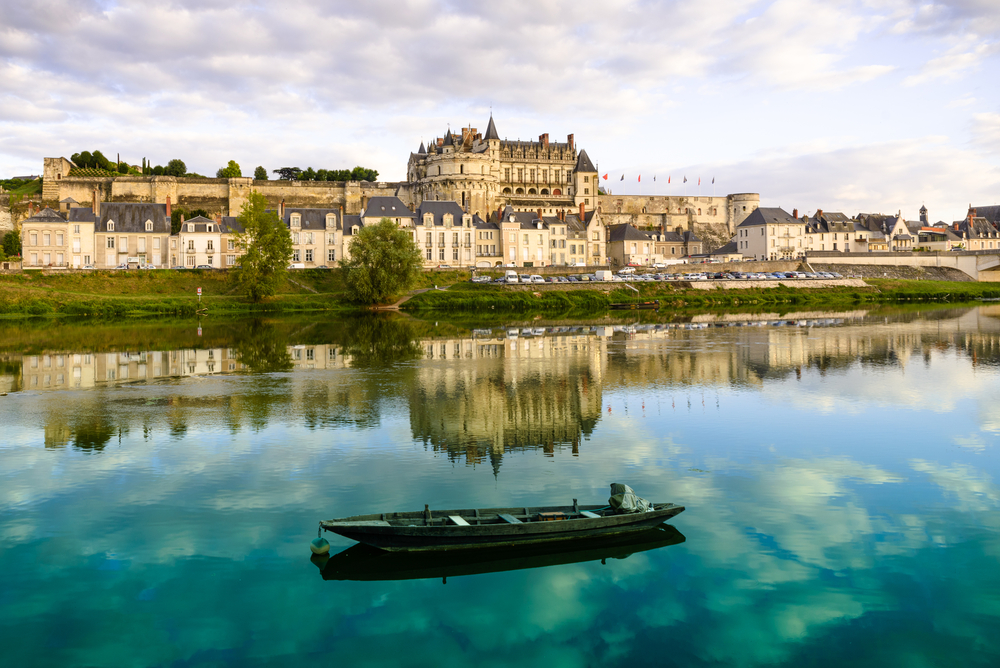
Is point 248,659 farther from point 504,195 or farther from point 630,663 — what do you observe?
point 504,195

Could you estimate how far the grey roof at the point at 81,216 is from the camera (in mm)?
52188

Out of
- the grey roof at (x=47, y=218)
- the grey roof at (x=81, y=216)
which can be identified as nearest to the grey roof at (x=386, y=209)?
the grey roof at (x=81, y=216)

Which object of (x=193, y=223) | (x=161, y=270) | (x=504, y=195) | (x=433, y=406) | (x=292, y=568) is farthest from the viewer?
(x=504, y=195)

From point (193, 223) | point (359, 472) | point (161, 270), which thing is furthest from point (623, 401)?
point (193, 223)

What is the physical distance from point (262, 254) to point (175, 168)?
3721 centimetres

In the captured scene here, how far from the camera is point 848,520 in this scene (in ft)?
30.6

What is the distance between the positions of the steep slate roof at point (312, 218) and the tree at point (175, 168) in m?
25.8

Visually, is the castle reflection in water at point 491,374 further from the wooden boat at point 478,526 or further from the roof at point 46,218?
the roof at point 46,218

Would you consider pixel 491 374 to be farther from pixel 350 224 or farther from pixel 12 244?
pixel 12 244

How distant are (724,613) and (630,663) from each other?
125cm

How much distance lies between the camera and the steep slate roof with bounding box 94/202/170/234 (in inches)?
2094

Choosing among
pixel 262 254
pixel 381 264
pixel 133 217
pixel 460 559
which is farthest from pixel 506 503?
pixel 133 217

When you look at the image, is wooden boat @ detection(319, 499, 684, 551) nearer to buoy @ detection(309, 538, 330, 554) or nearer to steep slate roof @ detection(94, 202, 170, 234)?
buoy @ detection(309, 538, 330, 554)

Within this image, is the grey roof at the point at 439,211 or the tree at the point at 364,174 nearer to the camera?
the grey roof at the point at 439,211
